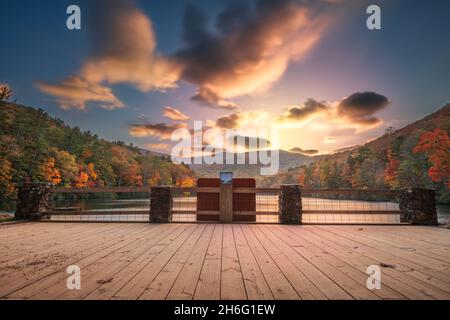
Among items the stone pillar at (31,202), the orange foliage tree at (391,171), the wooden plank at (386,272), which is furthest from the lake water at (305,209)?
the orange foliage tree at (391,171)

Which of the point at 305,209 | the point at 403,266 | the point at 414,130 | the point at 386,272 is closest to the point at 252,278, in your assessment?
the point at 386,272

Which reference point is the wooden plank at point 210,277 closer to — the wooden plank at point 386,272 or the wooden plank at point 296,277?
the wooden plank at point 296,277

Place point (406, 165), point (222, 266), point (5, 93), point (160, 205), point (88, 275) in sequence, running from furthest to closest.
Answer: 1. point (406, 165)
2. point (5, 93)
3. point (160, 205)
4. point (222, 266)
5. point (88, 275)

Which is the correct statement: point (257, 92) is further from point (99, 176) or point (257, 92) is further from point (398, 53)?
point (99, 176)

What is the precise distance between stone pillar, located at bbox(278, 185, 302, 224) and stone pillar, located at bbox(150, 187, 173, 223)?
3502mm

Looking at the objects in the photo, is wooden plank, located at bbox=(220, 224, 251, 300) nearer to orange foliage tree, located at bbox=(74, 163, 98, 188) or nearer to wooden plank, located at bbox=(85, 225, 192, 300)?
wooden plank, located at bbox=(85, 225, 192, 300)

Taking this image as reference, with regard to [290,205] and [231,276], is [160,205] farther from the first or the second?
[231,276]

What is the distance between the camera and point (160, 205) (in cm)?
733

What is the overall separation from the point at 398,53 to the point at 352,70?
3187 mm

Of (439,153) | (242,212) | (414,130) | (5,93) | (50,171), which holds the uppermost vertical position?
(414,130)

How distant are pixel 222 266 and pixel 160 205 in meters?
4.90

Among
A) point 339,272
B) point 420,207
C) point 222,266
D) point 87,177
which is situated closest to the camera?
point 339,272

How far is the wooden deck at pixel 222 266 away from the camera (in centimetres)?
208

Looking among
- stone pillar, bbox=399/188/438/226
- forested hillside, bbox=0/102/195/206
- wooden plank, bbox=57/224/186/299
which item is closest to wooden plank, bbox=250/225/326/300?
wooden plank, bbox=57/224/186/299
